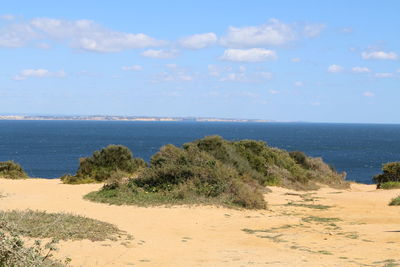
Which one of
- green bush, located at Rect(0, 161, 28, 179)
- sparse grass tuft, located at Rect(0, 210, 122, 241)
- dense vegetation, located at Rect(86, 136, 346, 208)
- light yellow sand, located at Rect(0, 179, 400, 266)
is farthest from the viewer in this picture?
green bush, located at Rect(0, 161, 28, 179)

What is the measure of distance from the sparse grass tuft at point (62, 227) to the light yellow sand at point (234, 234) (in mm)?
494

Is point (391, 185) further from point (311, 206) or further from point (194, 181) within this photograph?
point (194, 181)

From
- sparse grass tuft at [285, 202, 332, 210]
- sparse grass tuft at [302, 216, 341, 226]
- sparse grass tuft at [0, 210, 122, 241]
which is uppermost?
sparse grass tuft at [0, 210, 122, 241]

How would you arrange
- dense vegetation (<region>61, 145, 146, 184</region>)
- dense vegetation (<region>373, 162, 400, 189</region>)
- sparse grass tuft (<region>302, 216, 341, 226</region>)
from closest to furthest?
sparse grass tuft (<region>302, 216, 341, 226</region>), dense vegetation (<region>61, 145, 146, 184</region>), dense vegetation (<region>373, 162, 400, 189</region>)

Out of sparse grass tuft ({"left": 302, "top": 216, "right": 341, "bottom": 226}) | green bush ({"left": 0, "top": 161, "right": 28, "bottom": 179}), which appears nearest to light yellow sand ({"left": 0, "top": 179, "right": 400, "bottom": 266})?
sparse grass tuft ({"left": 302, "top": 216, "right": 341, "bottom": 226})

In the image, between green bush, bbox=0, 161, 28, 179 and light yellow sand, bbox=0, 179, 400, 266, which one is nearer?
light yellow sand, bbox=0, 179, 400, 266

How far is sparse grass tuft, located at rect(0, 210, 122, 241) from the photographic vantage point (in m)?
12.6

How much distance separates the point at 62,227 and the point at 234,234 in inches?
213

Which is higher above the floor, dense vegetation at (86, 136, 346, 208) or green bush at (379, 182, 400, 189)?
dense vegetation at (86, 136, 346, 208)

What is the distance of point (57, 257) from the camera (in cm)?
1100

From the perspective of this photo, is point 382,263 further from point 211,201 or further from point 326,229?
point 211,201

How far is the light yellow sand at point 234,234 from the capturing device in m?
11.9

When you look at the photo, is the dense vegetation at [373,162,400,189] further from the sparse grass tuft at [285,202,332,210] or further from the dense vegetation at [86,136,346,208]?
the sparse grass tuft at [285,202,332,210]

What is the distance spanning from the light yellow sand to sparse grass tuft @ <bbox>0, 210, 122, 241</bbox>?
494 millimetres
